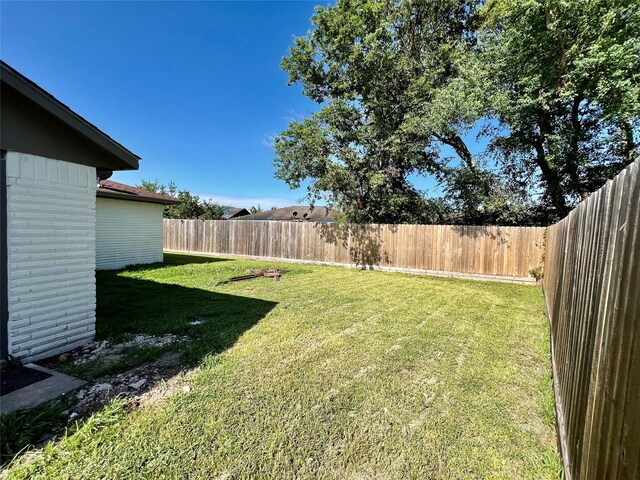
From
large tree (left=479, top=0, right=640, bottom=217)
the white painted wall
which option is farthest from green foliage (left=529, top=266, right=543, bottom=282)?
the white painted wall

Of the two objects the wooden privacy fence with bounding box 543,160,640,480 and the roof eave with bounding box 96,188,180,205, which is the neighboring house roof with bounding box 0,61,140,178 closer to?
the wooden privacy fence with bounding box 543,160,640,480

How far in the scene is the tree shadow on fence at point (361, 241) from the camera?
430 inches

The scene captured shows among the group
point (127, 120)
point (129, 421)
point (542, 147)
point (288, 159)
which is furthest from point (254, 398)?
point (127, 120)

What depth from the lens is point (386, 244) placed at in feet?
35.4

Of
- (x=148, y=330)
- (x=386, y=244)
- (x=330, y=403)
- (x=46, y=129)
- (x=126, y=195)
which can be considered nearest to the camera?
(x=330, y=403)

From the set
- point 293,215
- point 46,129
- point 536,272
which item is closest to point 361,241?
point 536,272

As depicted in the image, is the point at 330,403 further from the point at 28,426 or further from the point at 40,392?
the point at 40,392

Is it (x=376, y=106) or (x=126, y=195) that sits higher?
(x=376, y=106)

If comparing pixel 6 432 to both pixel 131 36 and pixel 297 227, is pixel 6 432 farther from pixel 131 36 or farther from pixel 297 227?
pixel 297 227

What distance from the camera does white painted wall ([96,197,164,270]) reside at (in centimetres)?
927

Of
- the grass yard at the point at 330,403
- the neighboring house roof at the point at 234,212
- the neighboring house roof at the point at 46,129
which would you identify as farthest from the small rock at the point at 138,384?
the neighboring house roof at the point at 234,212

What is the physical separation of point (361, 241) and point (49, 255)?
924 cm

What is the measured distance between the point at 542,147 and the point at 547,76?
7.50 ft

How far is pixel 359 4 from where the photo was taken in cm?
1113
